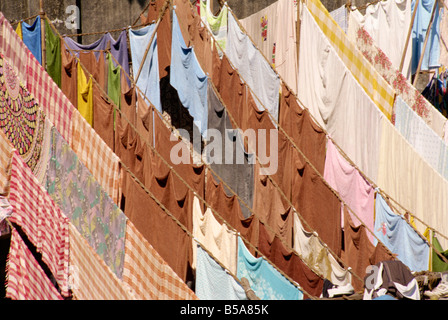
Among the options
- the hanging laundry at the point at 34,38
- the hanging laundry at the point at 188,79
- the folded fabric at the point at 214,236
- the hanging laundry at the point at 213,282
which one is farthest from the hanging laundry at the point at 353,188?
the hanging laundry at the point at 34,38

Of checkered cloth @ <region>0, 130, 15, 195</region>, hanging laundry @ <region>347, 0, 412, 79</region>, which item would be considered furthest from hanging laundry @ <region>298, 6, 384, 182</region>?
checkered cloth @ <region>0, 130, 15, 195</region>

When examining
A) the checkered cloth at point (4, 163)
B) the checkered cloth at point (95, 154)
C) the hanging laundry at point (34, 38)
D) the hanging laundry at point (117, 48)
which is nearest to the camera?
the checkered cloth at point (4, 163)

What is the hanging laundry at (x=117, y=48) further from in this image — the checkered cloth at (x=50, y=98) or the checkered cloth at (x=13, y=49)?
the checkered cloth at (x=50, y=98)

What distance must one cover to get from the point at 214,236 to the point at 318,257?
140 centimetres

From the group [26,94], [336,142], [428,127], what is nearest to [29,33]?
[26,94]

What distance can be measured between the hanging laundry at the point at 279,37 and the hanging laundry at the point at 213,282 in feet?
13.8

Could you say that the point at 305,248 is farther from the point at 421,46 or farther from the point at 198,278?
the point at 421,46

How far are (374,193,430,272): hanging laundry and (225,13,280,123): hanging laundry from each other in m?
2.21

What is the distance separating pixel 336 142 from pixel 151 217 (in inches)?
132

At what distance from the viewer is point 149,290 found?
1013 centimetres

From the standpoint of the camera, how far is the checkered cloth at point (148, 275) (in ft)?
32.9

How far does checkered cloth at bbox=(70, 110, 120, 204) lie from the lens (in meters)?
11.5

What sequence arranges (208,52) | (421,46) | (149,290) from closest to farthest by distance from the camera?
(149,290), (208,52), (421,46)

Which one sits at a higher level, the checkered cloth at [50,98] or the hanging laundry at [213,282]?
the checkered cloth at [50,98]
